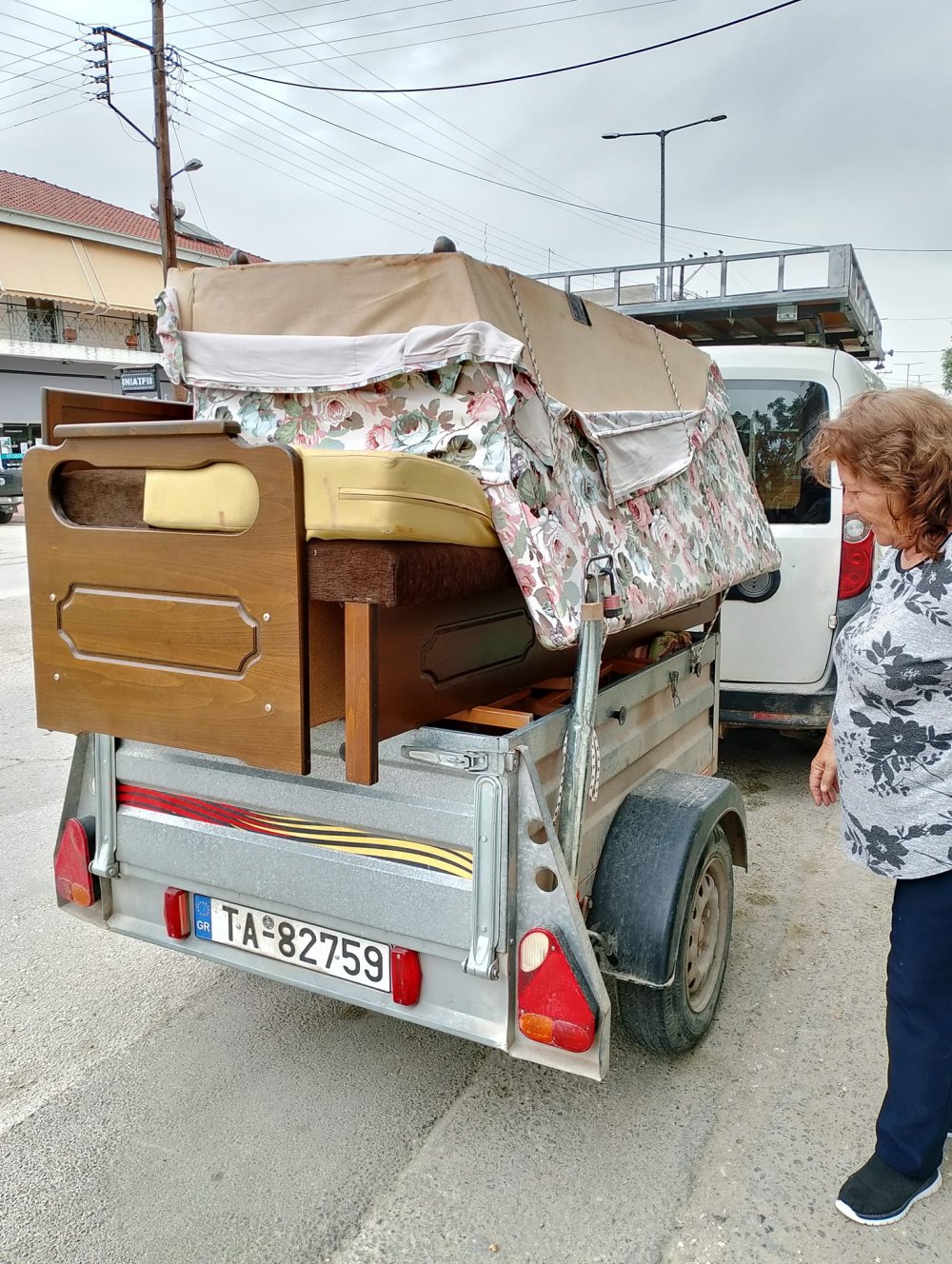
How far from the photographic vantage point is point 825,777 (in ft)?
8.27

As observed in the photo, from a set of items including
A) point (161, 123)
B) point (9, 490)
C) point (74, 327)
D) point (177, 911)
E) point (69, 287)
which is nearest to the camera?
point (177, 911)

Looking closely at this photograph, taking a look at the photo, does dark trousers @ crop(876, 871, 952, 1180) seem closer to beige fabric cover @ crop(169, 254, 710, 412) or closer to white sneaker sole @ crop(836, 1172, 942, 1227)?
white sneaker sole @ crop(836, 1172, 942, 1227)

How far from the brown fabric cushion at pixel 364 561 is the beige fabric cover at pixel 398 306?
589 millimetres

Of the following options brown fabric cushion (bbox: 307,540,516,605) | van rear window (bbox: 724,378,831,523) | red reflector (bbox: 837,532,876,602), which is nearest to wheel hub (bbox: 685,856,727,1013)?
brown fabric cushion (bbox: 307,540,516,605)

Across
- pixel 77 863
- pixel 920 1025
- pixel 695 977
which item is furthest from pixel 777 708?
pixel 77 863

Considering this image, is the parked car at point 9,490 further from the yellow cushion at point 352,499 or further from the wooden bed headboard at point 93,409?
the yellow cushion at point 352,499

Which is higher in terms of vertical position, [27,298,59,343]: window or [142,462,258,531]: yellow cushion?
[27,298,59,343]: window

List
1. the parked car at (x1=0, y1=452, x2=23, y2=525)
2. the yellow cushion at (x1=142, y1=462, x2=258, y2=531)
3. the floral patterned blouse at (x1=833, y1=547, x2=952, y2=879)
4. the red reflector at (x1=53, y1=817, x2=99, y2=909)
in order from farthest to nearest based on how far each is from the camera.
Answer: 1. the parked car at (x1=0, y1=452, x2=23, y2=525)
2. the red reflector at (x1=53, y1=817, x2=99, y2=909)
3. the floral patterned blouse at (x1=833, y1=547, x2=952, y2=879)
4. the yellow cushion at (x1=142, y1=462, x2=258, y2=531)

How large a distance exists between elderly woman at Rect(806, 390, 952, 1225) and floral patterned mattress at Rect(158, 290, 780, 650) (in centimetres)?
60

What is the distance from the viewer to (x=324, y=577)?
1.85 metres

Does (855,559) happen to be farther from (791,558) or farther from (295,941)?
(295,941)

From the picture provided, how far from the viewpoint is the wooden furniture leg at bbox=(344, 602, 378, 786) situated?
1.84m

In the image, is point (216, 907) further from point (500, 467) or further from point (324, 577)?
point (500, 467)

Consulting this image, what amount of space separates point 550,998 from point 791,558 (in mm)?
3348
